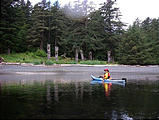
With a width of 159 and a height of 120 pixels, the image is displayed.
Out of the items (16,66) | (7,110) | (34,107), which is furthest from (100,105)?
(16,66)

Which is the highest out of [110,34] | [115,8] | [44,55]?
[115,8]

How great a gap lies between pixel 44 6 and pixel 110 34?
15.5 metres

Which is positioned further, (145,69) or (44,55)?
(44,55)

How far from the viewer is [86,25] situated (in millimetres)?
47750

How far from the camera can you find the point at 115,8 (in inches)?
1972

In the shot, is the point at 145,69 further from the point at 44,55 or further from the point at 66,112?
the point at 66,112

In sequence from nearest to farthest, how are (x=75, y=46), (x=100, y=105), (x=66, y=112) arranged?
(x=66, y=112), (x=100, y=105), (x=75, y=46)

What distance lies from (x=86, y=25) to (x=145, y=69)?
15387 mm

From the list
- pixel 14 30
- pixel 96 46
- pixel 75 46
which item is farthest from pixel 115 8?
pixel 14 30

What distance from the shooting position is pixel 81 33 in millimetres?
47000

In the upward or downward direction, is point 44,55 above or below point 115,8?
below

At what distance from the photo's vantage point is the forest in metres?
44.2

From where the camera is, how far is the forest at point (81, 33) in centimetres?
4419

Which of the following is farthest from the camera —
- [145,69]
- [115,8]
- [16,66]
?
[115,8]
